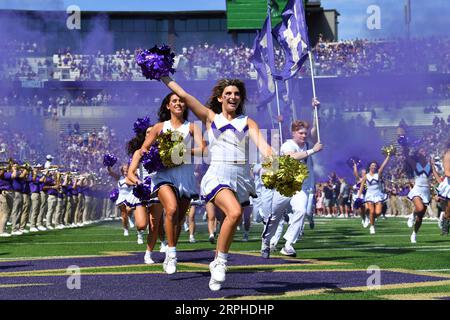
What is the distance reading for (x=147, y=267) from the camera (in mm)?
11477

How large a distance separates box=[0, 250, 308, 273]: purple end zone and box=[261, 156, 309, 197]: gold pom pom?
3.02 meters

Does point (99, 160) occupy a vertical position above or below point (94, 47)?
below

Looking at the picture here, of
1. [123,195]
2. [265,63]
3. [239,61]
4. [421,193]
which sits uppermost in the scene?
[239,61]

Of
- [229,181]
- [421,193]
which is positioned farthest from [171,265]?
[421,193]

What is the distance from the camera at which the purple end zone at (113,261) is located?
1174cm

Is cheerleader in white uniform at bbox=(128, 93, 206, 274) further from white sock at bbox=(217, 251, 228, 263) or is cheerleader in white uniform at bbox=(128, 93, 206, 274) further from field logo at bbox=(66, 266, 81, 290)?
white sock at bbox=(217, 251, 228, 263)

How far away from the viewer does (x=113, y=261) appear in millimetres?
12430

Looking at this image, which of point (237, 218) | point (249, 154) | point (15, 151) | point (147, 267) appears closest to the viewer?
point (237, 218)

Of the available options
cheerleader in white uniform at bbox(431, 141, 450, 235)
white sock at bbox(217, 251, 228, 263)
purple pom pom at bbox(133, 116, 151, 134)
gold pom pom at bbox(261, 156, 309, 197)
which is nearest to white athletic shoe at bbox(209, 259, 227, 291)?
white sock at bbox(217, 251, 228, 263)

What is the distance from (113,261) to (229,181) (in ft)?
12.5

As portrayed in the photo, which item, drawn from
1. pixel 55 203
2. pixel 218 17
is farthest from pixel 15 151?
pixel 218 17

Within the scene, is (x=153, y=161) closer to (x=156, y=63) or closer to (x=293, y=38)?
(x=156, y=63)

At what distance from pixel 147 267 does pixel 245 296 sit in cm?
349

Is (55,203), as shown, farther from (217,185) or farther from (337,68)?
(337,68)
